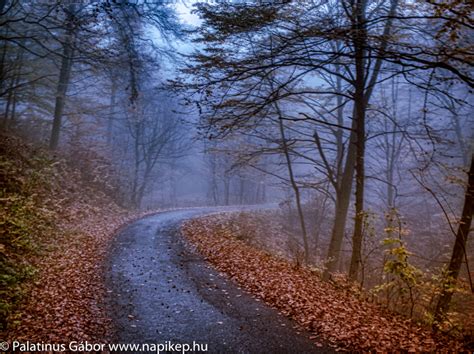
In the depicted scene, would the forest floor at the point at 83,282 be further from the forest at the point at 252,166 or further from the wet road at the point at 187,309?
the wet road at the point at 187,309

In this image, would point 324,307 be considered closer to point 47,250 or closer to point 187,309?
point 187,309

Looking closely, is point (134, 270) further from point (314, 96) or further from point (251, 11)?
point (314, 96)

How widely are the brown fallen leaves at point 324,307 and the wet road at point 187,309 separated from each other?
38cm

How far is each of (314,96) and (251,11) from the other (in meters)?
8.22

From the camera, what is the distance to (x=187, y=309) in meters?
7.13

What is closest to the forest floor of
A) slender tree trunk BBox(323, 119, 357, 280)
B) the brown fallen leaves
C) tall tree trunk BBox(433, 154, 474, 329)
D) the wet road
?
the brown fallen leaves

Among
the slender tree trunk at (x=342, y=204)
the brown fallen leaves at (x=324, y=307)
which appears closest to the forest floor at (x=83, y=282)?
the brown fallen leaves at (x=324, y=307)

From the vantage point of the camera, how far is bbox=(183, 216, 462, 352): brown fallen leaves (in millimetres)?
5805

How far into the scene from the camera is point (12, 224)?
378 inches

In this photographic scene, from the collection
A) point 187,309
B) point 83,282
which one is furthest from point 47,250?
point 187,309

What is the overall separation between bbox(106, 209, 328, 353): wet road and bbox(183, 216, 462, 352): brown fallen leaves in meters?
0.38

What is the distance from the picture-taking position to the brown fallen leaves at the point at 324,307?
5805 millimetres

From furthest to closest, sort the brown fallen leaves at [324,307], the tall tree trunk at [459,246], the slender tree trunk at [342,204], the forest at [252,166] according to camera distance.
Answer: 1. the slender tree trunk at [342,204]
2. the tall tree trunk at [459,246]
3. the forest at [252,166]
4. the brown fallen leaves at [324,307]

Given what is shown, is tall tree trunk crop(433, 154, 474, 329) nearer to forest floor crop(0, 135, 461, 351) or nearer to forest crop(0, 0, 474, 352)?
forest crop(0, 0, 474, 352)
